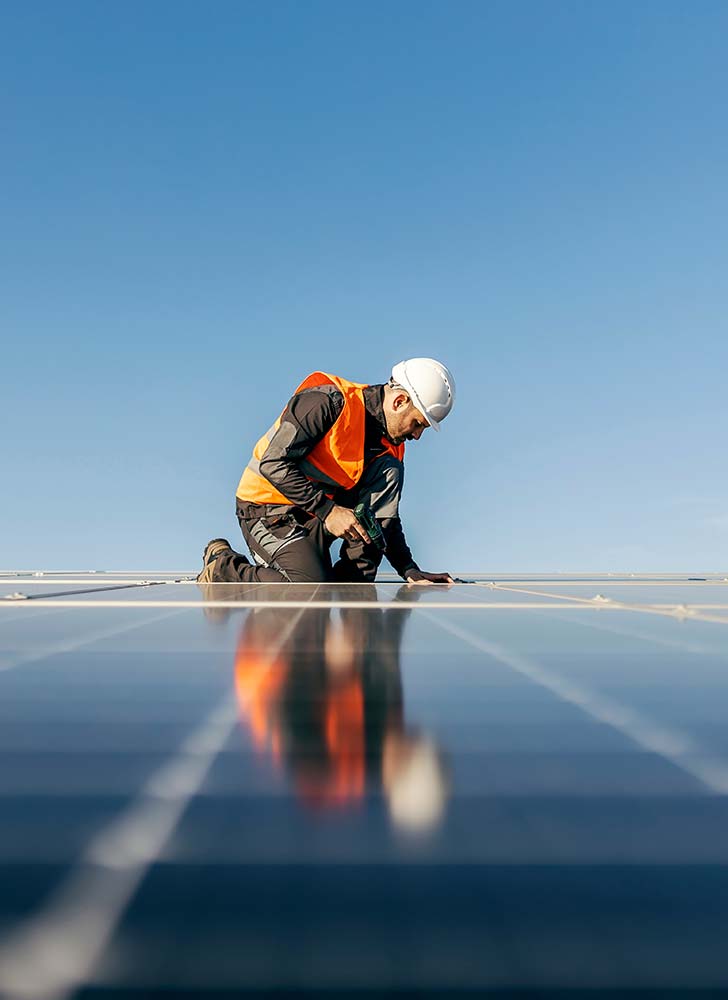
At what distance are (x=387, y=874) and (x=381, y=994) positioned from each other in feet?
0.55

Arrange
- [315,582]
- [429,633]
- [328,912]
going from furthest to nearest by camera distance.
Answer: [315,582], [429,633], [328,912]

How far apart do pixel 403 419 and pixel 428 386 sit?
34 centimetres

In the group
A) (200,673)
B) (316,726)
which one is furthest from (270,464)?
(316,726)

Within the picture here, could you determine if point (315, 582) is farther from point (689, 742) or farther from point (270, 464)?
point (689, 742)

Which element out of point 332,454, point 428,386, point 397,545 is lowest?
point 397,545

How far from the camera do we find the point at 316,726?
1.19 metres

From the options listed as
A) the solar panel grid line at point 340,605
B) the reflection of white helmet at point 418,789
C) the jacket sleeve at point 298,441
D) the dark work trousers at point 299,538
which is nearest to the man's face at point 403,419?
→ the dark work trousers at point 299,538

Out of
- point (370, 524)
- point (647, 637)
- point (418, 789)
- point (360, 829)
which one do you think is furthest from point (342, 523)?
point (360, 829)

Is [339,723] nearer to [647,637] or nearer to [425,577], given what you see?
[647,637]

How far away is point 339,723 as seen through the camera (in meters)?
1.21

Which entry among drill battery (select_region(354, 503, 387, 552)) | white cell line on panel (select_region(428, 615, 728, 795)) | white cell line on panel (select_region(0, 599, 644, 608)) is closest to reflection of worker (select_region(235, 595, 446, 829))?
white cell line on panel (select_region(428, 615, 728, 795))

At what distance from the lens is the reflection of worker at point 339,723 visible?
885 mm

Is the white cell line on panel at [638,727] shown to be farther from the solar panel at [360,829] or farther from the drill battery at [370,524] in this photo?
the drill battery at [370,524]

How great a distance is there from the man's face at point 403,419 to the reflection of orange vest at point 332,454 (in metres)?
0.15
